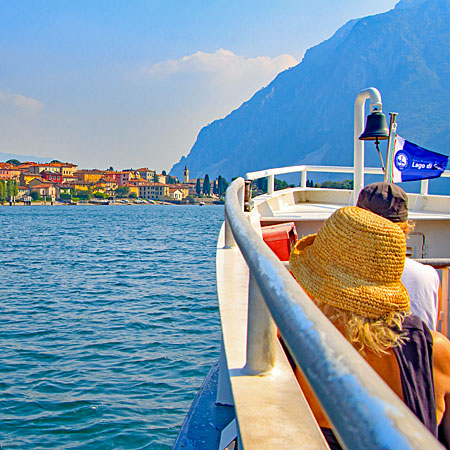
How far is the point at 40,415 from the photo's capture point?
297 inches

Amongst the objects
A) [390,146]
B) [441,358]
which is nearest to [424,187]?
[390,146]

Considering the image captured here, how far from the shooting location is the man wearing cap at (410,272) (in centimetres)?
275

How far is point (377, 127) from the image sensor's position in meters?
5.96

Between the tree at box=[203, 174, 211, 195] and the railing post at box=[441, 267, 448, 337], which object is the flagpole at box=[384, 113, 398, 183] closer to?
the railing post at box=[441, 267, 448, 337]

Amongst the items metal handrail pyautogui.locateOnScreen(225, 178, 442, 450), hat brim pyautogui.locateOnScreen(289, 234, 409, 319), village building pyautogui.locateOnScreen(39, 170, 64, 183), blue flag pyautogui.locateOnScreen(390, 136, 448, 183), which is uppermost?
village building pyautogui.locateOnScreen(39, 170, 64, 183)

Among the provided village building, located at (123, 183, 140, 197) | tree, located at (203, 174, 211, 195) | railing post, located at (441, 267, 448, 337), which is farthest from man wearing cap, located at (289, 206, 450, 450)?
tree, located at (203, 174, 211, 195)

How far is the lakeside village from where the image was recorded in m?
172

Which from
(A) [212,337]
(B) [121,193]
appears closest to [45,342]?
(A) [212,337]

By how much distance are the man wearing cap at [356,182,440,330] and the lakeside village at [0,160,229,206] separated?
6512 inches

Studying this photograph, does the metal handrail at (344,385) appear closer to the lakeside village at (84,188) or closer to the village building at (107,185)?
the lakeside village at (84,188)

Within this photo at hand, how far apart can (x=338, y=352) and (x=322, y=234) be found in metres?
1.12

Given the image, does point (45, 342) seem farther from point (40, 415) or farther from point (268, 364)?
point (268, 364)

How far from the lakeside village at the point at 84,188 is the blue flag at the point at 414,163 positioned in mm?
161753

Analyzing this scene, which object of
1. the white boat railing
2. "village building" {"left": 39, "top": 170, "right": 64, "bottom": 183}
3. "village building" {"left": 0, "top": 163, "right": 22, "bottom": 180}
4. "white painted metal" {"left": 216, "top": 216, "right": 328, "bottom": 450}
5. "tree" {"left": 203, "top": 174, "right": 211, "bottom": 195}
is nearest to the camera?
"white painted metal" {"left": 216, "top": 216, "right": 328, "bottom": 450}
